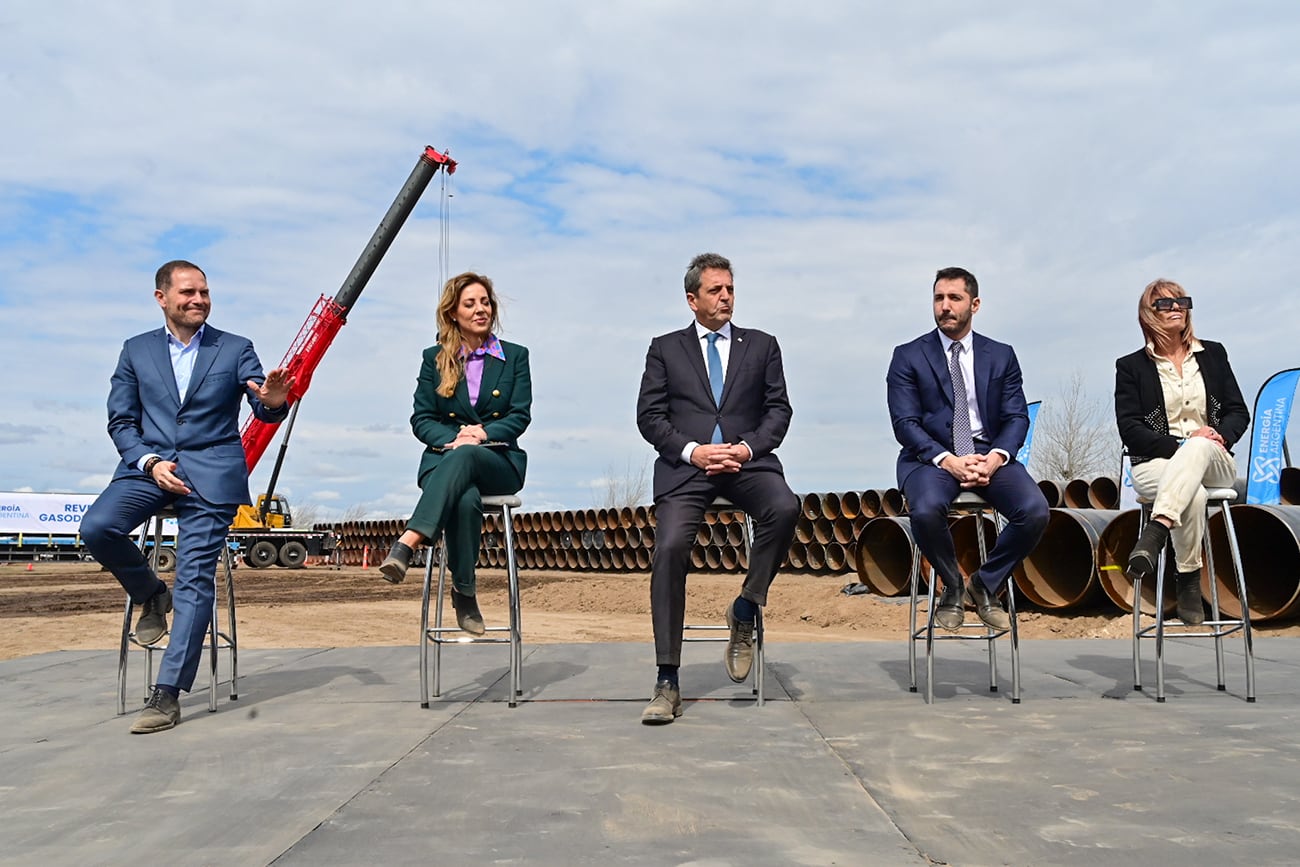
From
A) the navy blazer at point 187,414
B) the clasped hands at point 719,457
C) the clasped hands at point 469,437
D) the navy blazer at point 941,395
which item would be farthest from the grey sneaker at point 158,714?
the navy blazer at point 941,395

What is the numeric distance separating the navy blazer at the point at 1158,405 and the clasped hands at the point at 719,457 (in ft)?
5.06

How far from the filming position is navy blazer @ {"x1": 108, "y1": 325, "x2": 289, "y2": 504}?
4066mm

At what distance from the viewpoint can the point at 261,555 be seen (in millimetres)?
28953

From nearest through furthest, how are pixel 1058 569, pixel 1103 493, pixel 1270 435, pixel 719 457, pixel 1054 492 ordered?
pixel 719 457, pixel 1058 569, pixel 1270 435, pixel 1054 492, pixel 1103 493

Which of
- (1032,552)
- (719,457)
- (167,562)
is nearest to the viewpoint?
(719,457)

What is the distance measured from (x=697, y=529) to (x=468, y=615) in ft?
3.61

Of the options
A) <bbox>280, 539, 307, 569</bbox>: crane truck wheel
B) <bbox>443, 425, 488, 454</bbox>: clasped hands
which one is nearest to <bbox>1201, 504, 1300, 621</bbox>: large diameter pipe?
<bbox>443, 425, 488, 454</bbox>: clasped hands

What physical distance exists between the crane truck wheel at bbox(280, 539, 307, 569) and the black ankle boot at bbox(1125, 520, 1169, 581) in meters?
27.3

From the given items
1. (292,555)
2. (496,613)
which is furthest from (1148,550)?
(292,555)

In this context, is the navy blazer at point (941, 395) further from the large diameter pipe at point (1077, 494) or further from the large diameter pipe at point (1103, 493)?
the large diameter pipe at point (1077, 494)

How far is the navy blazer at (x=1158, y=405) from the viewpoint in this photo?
427cm

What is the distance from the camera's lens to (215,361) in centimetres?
420

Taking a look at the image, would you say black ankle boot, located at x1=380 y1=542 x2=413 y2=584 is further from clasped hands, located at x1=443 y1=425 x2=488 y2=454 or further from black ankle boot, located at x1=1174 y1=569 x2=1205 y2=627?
black ankle boot, located at x1=1174 y1=569 x2=1205 y2=627

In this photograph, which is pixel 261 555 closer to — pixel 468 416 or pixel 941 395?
pixel 468 416
